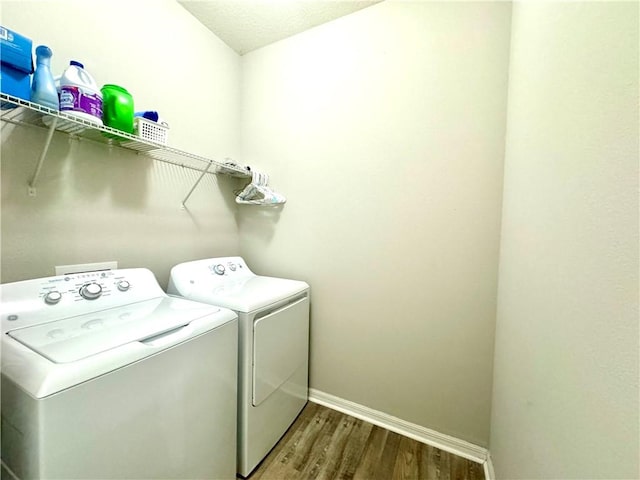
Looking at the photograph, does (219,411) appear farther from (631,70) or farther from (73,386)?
(631,70)

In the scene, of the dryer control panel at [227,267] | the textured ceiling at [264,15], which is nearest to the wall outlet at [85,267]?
the dryer control panel at [227,267]

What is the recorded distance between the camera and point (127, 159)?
4.63ft

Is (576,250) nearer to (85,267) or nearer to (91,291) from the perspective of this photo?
(91,291)

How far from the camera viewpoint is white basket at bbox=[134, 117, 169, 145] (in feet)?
3.98

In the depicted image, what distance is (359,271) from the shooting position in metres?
1.68

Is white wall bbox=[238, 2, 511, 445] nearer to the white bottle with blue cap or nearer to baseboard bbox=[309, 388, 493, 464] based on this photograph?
baseboard bbox=[309, 388, 493, 464]

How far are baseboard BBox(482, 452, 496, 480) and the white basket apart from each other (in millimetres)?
2408

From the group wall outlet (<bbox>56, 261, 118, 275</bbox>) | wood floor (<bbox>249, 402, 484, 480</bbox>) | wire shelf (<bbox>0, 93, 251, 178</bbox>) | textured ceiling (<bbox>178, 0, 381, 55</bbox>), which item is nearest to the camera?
wire shelf (<bbox>0, 93, 251, 178</bbox>)

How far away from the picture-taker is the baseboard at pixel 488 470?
1.23 m

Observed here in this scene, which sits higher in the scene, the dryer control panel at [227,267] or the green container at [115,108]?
the green container at [115,108]

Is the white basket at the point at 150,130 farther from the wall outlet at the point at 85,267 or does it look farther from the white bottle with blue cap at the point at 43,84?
the wall outlet at the point at 85,267

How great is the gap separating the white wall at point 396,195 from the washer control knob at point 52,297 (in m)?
1.22

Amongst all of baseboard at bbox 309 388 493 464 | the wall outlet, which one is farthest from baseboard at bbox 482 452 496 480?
the wall outlet

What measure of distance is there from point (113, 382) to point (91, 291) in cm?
58
